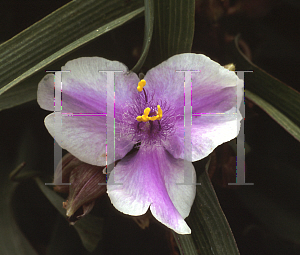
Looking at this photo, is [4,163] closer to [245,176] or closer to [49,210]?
[49,210]

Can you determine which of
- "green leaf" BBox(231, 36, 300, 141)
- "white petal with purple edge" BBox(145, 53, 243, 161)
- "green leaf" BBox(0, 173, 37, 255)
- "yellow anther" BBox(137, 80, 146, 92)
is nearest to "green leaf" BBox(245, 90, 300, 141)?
"green leaf" BBox(231, 36, 300, 141)

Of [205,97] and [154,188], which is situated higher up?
[205,97]

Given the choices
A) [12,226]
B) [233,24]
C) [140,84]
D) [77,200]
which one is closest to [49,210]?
[12,226]

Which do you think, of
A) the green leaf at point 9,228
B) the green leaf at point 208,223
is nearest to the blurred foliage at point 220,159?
the green leaf at point 9,228

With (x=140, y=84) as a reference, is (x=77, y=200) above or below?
below

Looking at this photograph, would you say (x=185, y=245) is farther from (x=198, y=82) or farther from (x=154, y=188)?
(x=198, y=82)

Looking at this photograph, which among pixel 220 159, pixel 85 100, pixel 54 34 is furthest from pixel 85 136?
pixel 220 159
